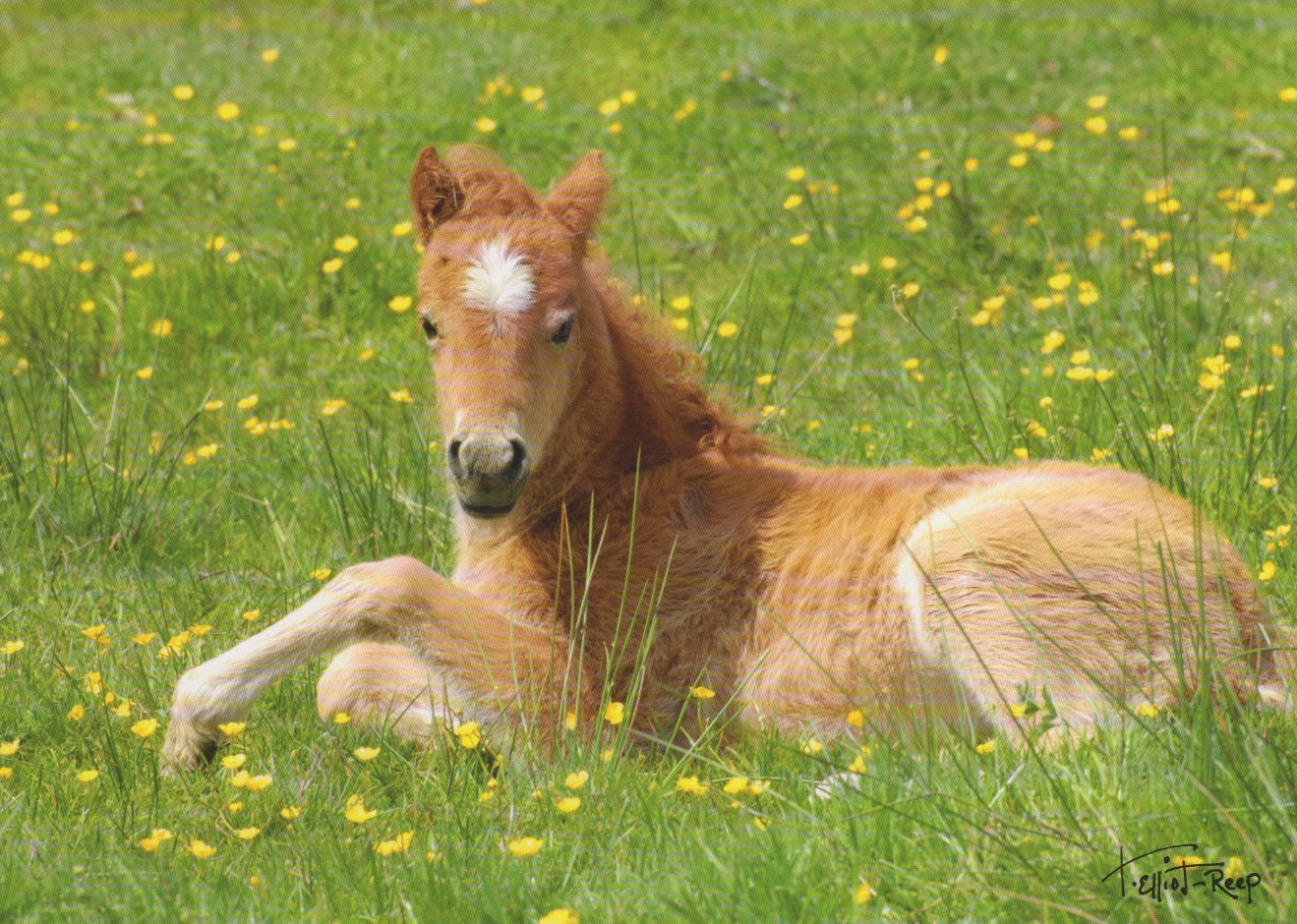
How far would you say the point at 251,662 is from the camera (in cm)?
367

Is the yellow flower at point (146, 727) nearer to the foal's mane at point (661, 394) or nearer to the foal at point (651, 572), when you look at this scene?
the foal at point (651, 572)

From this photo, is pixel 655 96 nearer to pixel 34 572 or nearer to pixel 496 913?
pixel 34 572

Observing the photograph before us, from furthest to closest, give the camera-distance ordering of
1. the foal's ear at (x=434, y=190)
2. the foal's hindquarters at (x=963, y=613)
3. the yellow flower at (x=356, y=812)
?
the foal's ear at (x=434, y=190) → the foal's hindquarters at (x=963, y=613) → the yellow flower at (x=356, y=812)

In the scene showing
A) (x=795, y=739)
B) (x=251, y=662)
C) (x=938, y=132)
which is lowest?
(x=795, y=739)

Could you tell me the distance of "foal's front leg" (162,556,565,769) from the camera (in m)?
3.65

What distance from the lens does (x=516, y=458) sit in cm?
362

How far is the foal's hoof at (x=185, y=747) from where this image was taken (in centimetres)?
365

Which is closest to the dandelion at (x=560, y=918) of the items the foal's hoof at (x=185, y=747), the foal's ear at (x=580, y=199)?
the foal's hoof at (x=185, y=747)

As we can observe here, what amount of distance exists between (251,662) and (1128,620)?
2040 mm

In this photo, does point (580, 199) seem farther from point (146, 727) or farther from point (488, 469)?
point (146, 727)

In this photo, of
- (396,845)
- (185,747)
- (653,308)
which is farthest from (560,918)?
(653,308)

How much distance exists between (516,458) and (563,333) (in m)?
0.42

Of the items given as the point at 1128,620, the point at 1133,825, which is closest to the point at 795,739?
the point at 1128,620
